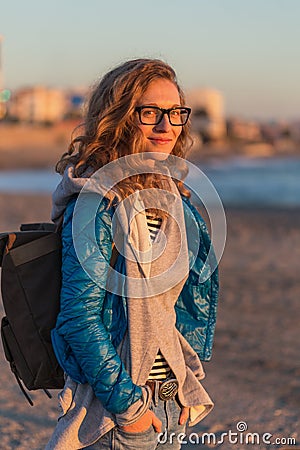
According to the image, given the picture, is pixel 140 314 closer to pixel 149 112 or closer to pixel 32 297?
pixel 32 297

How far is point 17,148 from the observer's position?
74.9 meters

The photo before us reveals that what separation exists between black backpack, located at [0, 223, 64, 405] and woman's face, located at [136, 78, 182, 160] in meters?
0.40

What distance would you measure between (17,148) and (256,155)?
6172cm

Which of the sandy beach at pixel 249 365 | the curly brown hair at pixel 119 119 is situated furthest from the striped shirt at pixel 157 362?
the sandy beach at pixel 249 365

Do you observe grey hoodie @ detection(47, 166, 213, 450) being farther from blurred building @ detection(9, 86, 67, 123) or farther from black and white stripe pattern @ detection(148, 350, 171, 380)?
blurred building @ detection(9, 86, 67, 123)

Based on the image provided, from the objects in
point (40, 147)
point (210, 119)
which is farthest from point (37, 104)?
point (40, 147)

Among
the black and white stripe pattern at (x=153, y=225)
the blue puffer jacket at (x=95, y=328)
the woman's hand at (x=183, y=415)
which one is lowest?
the woman's hand at (x=183, y=415)

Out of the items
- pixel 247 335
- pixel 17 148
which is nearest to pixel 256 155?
pixel 17 148

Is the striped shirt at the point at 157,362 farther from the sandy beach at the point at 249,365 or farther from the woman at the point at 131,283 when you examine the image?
the sandy beach at the point at 249,365

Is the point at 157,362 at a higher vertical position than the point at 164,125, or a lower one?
lower

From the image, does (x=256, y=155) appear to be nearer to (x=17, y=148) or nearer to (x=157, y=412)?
(x=17, y=148)

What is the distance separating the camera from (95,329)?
2213mm

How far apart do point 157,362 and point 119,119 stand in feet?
2.41

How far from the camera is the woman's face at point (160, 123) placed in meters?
2.41
